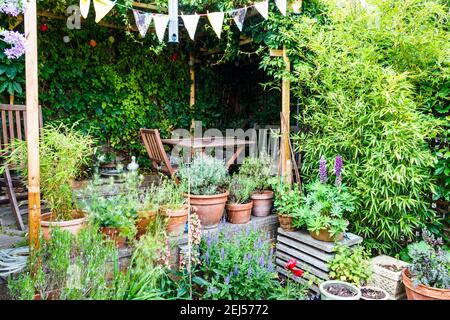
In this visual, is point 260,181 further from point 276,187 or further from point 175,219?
point 175,219

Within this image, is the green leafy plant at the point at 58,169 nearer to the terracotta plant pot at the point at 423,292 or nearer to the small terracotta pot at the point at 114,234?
the small terracotta pot at the point at 114,234

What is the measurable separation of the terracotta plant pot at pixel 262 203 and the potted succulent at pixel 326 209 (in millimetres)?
404

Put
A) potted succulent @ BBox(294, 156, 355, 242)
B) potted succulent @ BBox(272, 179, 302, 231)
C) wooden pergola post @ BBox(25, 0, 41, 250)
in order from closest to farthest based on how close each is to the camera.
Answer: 1. wooden pergola post @ BBox(25, 0, 41, 250)
2. potted succulent @ BBox(294, 156, 355, 242)
3. potted succulent @ BBox(272, 179, 302, 231)

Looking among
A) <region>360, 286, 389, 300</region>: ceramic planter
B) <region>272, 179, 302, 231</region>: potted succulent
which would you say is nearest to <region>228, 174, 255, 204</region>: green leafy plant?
<region>272, 179, 302, 231</region>: potted succulent

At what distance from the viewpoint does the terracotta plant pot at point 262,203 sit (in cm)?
330

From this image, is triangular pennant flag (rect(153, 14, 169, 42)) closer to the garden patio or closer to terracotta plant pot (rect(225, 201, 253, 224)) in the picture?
the garden patio

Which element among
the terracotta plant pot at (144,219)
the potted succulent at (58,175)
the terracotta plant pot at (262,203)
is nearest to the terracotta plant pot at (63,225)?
the potted succulent at (58,175)

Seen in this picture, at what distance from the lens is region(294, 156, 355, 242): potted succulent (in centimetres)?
273

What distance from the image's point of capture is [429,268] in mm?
2330

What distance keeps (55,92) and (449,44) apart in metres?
4.34

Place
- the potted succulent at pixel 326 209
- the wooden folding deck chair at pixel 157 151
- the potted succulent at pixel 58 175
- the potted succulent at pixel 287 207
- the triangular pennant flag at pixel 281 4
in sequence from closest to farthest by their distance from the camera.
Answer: the potted succulent at pixel 58 175 < the potted succulent at pixel 326 209 < the potted succulent at pixel 287 207 < the triangular pennant flag at pixel 281 4 < the wooden folding deck chair at pixel 157 151

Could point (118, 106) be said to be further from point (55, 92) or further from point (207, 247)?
point (207, 247)

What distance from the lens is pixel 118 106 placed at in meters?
5.01
